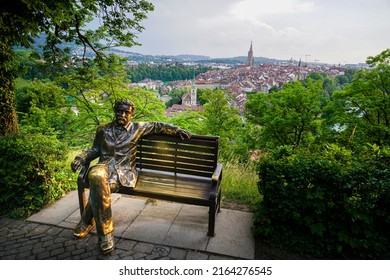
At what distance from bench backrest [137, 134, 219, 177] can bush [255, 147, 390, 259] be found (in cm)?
84

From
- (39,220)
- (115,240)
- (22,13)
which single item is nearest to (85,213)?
(115,240)

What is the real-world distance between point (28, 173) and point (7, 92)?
236 cm

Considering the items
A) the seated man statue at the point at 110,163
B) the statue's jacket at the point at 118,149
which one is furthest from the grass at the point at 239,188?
the statue's jacket at the point at 118,149

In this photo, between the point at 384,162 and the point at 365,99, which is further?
the point at 365,99

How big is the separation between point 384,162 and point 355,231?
952mm

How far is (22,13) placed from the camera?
4816mm

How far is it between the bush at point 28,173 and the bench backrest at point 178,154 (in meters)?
1.45

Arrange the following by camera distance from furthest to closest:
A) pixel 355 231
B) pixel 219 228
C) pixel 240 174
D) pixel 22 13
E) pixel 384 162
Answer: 1. pixel 240 174
2. pixel 22 13
3. pixel 219 228
4. pixel 384 162
5. pixel 355 231

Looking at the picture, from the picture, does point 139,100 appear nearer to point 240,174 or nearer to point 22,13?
point 22,13

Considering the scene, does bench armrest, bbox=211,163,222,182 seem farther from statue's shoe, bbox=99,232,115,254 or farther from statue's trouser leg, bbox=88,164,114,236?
statue's shoe, bbox=99,232,115,254

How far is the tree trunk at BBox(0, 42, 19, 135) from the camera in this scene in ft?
16.0

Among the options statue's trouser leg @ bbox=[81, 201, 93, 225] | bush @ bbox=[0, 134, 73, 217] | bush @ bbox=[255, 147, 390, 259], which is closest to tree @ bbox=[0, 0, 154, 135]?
bush @ bbox=[0, 134, 73, 217]

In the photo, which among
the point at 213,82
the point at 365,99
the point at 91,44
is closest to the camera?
the point at 91,44

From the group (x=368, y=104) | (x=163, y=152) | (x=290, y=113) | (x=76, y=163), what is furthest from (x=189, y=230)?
(x=290, y=113)
